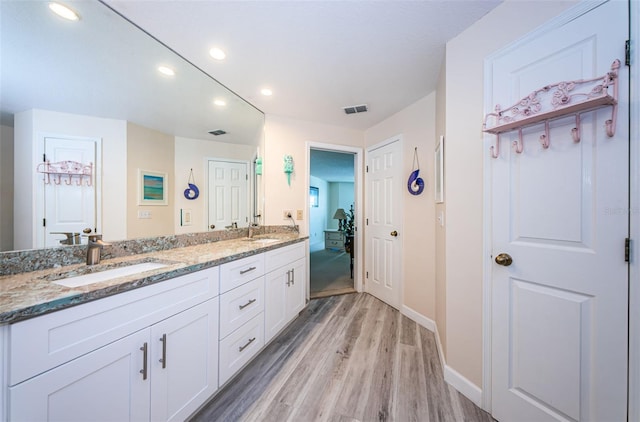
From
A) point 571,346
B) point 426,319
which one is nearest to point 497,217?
point 571,346

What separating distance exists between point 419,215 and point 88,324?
2.47 meters

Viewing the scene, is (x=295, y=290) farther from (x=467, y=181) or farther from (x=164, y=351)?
(x=467, y=181)

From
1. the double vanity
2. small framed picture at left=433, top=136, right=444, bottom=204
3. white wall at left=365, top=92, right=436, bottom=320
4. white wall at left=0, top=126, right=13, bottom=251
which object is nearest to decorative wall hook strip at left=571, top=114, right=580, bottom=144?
small framed picture at left=433, top=136, right=444, bottom=204

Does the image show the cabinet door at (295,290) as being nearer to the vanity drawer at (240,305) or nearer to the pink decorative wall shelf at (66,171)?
the vanity drawer at (240,305)

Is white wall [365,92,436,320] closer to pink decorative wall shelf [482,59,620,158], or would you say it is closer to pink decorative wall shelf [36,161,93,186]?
pink decorative wall shelf [482,59,620,158]

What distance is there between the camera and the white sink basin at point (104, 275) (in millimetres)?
1085

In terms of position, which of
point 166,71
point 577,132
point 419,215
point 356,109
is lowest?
point 419,215

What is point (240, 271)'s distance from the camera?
5.11 ft

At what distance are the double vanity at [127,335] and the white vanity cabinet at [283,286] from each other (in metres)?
0.19

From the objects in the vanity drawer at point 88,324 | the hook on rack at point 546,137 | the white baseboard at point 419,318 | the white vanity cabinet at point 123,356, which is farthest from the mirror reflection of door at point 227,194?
the hook on rack at point 546,137

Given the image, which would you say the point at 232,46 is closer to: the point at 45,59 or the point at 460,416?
the point at 45,59

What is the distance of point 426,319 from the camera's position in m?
2.28

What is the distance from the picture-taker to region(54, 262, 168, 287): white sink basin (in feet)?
3.56

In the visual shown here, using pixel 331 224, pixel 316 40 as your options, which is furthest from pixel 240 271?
pixel 331 224
